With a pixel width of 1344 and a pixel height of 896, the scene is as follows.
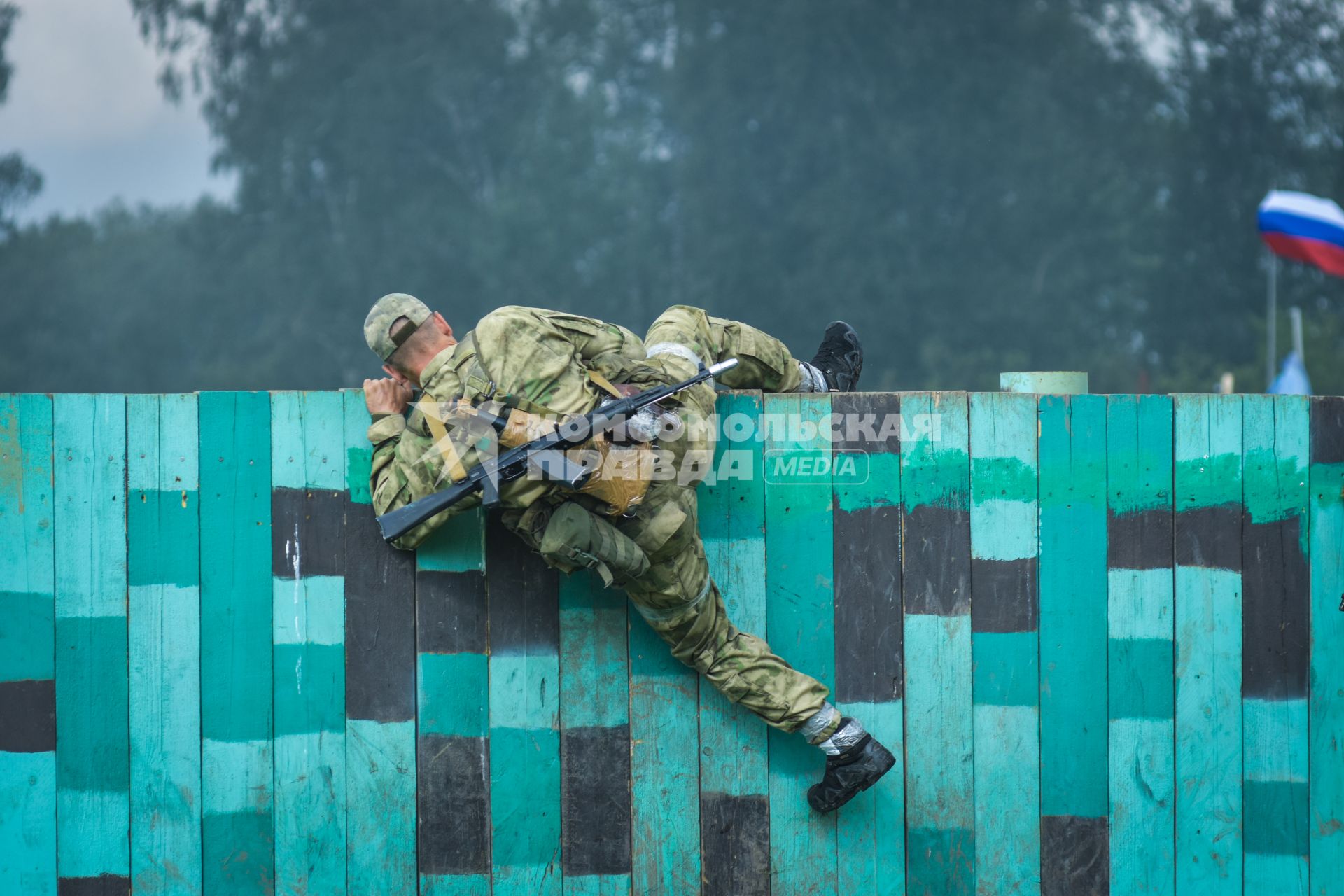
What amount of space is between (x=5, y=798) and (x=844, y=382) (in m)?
2.74

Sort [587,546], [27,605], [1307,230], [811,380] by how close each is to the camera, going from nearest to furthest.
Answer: [587,546] < [27,605] < [811,380] < [1307,230]

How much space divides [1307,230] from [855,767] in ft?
26.8

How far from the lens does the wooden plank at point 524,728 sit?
10.0ft

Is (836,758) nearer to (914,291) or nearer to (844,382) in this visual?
(844,382)

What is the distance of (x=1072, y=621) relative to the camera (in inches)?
122

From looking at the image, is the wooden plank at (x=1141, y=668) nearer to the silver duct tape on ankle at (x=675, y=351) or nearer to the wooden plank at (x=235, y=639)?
the silver duct tape on ankle at (x=675, y=351)

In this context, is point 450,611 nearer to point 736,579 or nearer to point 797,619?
point 736,579

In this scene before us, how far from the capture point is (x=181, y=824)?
9.97 feet

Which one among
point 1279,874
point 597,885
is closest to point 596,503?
point 597,885

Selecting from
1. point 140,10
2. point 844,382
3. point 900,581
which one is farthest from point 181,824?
point 140,10

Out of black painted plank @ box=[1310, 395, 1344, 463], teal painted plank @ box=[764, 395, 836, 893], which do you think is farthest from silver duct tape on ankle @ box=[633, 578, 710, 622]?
black painted plank @ box=[1310, 395, 1344, 463]

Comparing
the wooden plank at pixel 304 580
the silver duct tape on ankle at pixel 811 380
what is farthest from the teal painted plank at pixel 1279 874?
the wooden plank at pixel 304 580

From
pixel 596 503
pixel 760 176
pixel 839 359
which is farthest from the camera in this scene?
pixel 760 176

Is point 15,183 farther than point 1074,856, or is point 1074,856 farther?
point 15,183
